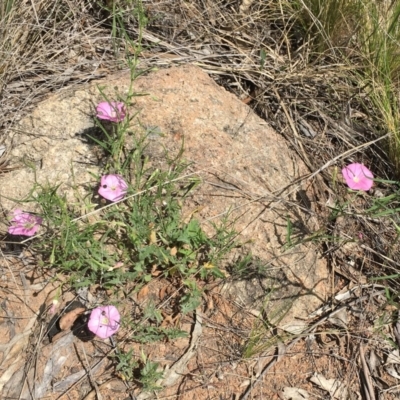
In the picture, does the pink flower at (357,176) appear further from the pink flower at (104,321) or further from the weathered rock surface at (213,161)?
the pink flower at (104,321)

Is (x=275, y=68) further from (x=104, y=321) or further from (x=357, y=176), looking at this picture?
(x=104, y=321)

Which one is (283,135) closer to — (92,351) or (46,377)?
(92,351)

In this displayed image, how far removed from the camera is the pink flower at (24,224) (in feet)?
5.88

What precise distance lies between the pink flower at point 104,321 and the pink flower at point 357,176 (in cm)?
96

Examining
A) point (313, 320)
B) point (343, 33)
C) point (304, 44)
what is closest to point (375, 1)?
point (343, 33)

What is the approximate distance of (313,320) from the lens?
1.89 m

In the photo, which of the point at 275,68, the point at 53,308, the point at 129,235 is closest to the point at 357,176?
the point at 275,68

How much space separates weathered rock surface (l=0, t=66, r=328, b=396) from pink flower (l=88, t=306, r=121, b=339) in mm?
411

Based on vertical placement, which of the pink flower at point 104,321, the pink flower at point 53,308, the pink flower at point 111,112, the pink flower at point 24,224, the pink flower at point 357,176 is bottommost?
the pink flower at point 53,308

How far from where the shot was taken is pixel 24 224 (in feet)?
5.94

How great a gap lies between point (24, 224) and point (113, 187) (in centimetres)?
32

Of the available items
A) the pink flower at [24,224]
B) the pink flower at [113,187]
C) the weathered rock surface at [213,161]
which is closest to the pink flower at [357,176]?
the weathered rock surface at [213,161]

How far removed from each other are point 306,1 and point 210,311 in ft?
4.76

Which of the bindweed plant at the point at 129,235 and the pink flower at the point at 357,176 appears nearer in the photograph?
the bindweed plant at the point at 129,235
